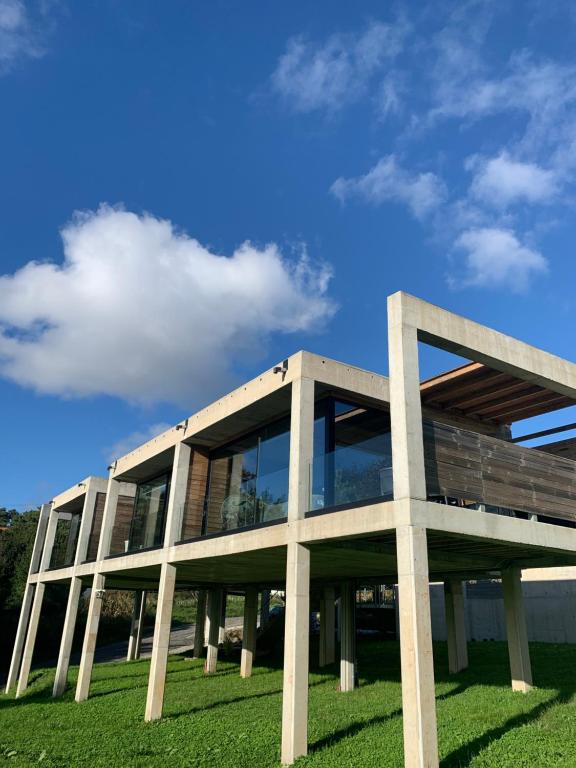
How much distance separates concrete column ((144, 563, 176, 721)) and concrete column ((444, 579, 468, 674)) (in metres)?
9.14

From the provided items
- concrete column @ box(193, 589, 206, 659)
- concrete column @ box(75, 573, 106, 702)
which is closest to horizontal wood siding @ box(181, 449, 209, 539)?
concrete column @ box(75, 573, 106, 702)

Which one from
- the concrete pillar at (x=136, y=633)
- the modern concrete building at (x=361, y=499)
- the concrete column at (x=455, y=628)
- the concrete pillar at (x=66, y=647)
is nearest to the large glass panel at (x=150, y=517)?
the modern concrete building at (x=361, y=499)

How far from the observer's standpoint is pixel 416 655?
311 inches

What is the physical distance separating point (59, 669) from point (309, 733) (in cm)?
1362

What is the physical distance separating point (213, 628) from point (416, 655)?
17.8 metres

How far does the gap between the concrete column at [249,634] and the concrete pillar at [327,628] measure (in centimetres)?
273

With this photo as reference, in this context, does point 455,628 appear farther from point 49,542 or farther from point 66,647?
point 49,542

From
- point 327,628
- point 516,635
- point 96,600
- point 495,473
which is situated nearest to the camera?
point 495,473

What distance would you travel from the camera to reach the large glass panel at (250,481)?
42.6 feet

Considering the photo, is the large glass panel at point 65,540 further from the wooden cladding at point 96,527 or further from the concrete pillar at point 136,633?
the concrete pillar at point 136,633

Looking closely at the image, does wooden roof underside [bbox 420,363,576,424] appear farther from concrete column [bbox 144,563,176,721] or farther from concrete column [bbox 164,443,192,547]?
concrete column [bbox 144,563,176,721]

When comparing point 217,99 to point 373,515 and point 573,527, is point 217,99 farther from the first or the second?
point 573,527

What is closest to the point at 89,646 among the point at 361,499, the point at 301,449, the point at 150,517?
the point at 150,517

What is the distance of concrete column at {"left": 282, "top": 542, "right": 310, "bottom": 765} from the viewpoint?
32.3 feet
